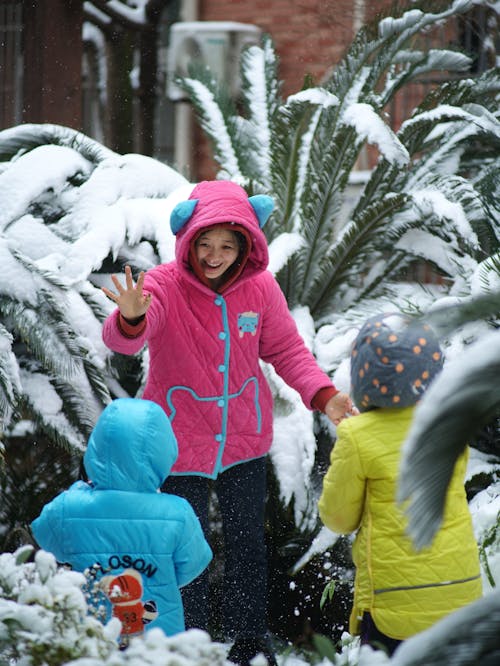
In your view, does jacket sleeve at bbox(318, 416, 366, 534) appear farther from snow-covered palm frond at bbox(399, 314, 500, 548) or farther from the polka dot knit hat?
snow-covered palm frond at bbox(399, 314, 500, 548)

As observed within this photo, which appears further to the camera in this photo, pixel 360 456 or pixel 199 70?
pixel 199 70

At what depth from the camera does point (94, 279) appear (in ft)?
14.0

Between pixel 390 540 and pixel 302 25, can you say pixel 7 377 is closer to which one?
pixel 390 540

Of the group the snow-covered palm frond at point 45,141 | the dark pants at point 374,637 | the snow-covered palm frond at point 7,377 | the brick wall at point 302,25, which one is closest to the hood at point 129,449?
the dark pants at point 374,637

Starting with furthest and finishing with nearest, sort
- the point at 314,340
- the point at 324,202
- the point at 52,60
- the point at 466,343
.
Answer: the point at 52,60
the point at 324,202
the point at 314,340
the point at 466,343

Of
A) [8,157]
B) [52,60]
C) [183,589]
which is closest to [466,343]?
[183,589]

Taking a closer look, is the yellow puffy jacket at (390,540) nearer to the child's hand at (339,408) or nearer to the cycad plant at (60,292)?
the child's hand at (339,408)

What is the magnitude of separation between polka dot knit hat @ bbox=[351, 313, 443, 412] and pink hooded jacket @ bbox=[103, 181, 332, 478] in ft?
2.22

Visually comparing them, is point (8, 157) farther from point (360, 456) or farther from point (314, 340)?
point (360, 456)

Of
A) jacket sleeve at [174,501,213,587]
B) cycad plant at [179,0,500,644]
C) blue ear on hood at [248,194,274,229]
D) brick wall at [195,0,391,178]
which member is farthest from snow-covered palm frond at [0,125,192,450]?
brick wall at [195,0,391,178]

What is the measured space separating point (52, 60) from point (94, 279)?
3.06 m

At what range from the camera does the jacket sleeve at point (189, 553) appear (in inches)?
98.0

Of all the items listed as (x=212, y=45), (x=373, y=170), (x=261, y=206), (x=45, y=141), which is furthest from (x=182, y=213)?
(x=212, y=45)

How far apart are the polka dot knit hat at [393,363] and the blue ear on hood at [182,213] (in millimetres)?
823
